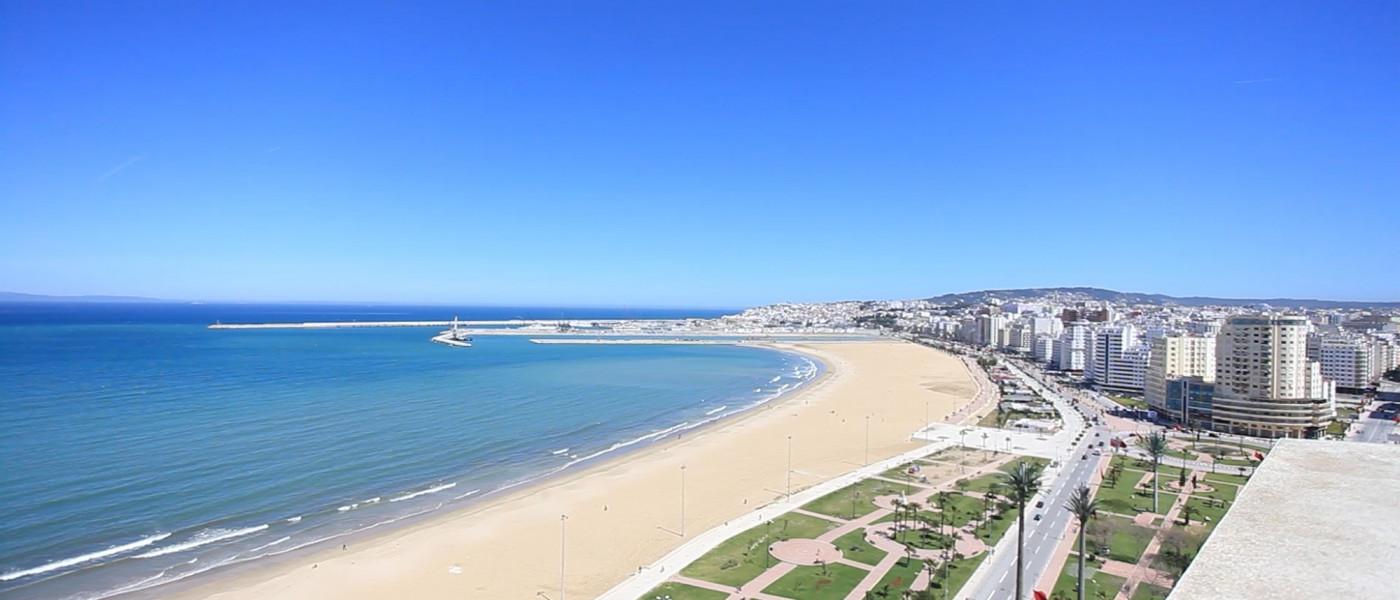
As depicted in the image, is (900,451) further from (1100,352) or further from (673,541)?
(1100,352)

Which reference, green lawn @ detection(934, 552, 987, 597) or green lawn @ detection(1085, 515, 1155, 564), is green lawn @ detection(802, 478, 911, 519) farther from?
green lawn @ detection(1085, 515, 1155, 564)

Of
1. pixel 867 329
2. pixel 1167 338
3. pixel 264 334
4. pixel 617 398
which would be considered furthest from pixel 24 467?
pixel 867 329

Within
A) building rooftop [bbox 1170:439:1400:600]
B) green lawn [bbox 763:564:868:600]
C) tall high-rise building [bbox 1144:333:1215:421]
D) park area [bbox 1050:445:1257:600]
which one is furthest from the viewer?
tall high-rise building [bbox 1144:333:1215:421]

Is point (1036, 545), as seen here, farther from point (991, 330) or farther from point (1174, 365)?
point (991, 330)

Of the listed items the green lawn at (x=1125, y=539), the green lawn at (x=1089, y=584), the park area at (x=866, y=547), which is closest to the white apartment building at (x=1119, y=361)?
the park area at (x=866, y=547)

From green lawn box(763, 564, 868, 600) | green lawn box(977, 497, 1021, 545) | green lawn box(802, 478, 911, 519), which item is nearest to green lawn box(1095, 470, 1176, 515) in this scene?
green lawn box(977, 497, 1021, 545)

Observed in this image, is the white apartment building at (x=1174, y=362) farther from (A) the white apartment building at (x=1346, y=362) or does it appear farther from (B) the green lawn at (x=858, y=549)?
(B) the green lawn at (x=858, y=549)

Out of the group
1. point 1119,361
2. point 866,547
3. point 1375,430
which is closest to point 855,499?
point 866,547
